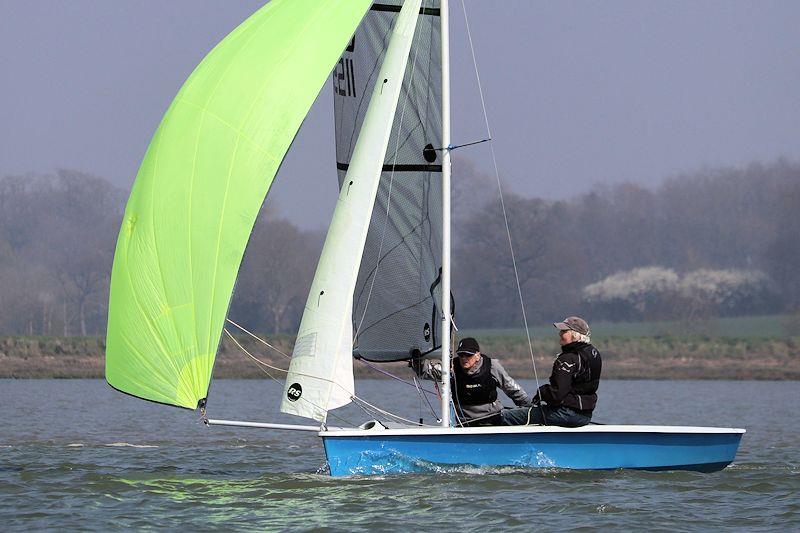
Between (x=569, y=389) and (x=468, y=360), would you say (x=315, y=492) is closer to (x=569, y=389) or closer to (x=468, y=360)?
(x=468, y=360)

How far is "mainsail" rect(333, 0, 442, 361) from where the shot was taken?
12.2 meters

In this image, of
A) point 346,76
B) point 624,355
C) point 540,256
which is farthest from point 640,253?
point 346,76

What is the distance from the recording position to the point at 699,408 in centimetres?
2550

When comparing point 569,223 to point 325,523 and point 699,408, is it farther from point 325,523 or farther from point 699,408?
point 325,523

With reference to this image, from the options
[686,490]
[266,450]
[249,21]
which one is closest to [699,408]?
[266,450]

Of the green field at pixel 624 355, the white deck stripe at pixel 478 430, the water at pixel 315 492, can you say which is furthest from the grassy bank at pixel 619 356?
the white deck stripe at pixel 478 430

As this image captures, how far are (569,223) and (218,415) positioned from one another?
3877 cm

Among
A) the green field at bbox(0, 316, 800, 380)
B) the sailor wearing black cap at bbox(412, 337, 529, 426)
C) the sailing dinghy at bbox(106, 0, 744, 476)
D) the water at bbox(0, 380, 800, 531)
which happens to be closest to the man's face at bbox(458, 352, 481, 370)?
the sailor wearing black cap at bbox(412, 337, 529, 426)

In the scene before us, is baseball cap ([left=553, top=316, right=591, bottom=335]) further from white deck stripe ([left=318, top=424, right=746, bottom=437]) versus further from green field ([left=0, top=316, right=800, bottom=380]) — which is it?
green field ([left=0, top=316, right=800, bottom=380])

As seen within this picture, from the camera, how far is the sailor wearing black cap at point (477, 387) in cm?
1191

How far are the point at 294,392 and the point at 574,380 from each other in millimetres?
2394

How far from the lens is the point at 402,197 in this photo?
1225 cm

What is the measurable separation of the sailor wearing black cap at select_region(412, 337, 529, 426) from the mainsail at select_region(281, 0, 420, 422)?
39.0 inches

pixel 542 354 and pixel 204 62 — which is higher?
pixel 204 62
